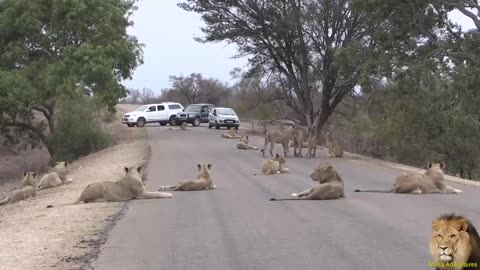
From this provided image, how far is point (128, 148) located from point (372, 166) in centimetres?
1486

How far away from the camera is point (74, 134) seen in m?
41.7

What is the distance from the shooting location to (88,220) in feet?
43.7

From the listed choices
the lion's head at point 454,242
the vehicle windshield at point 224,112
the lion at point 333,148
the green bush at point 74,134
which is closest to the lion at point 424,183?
the lion's head at point 454,242

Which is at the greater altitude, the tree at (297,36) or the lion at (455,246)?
the tree at (297,36)

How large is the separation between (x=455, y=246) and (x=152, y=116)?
2352 inches

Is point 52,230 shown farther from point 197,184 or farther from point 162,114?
point 162,114

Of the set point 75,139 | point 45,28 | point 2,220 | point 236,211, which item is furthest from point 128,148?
point 236,211

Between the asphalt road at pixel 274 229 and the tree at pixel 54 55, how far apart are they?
2034 cm

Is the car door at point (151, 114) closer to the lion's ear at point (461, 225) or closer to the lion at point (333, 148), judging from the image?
the lion at point (333, 148)

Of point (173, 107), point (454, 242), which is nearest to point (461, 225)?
point (454, 242)

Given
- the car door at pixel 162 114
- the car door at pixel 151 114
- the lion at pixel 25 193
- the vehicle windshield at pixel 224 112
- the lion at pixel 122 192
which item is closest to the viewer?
the lion at pixel 122 192

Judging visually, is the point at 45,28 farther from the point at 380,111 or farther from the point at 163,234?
the point at 163,234

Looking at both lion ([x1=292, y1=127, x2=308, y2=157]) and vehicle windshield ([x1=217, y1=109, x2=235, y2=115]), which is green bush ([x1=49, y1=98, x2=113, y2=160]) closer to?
lion ([x1=292, y1=127, x2=308, y2=157])

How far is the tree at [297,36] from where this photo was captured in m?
41.3
